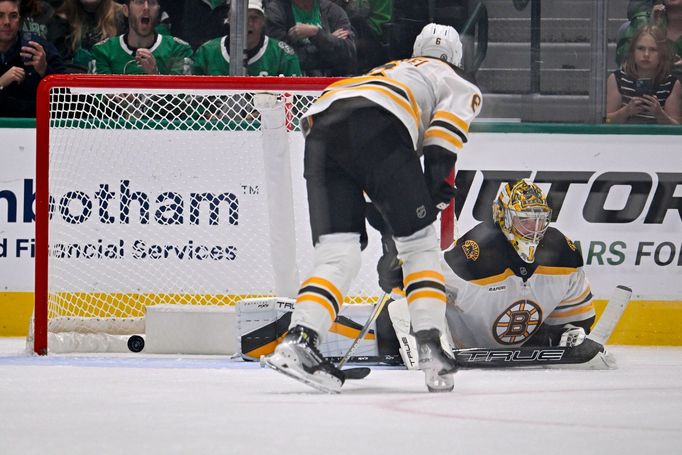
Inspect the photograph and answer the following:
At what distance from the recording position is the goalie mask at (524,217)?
4492mm

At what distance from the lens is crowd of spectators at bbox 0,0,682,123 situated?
571 centimetres

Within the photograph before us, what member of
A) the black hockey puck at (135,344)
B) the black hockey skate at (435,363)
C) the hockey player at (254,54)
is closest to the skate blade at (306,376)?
the black hockey skate at (435,363)

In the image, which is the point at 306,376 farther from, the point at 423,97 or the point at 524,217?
the point at 524,217

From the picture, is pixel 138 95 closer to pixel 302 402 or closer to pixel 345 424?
pixel 302 402

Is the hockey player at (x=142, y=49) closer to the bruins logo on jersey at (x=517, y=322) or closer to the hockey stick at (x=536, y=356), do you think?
the bruins logo on jersey at (x=517, y=322)

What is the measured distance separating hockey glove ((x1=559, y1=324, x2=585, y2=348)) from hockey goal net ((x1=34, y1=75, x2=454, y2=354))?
977mm

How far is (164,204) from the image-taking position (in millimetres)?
5590

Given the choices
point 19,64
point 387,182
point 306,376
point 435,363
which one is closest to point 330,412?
point 306,376

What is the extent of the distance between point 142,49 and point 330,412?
3296 millimetres

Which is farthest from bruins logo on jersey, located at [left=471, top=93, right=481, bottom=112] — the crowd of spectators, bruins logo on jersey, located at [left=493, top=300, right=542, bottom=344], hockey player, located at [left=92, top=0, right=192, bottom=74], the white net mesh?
hockey player, located at [left=92, top=0, right=192, bottom=74]

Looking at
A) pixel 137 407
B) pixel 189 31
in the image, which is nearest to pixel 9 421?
pixel 137 407

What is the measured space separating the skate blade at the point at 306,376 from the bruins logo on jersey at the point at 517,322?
1.32 m

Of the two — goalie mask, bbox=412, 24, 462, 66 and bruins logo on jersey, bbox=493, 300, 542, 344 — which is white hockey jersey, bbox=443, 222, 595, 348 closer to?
bruins logo on jersey, bbox=493, 300, 542, 344

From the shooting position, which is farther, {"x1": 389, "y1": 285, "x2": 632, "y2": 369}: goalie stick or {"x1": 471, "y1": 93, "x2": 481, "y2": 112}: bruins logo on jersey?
{"x1": 389, "y1": 285, "x2": 632, "y2": 369}: goalie stick
